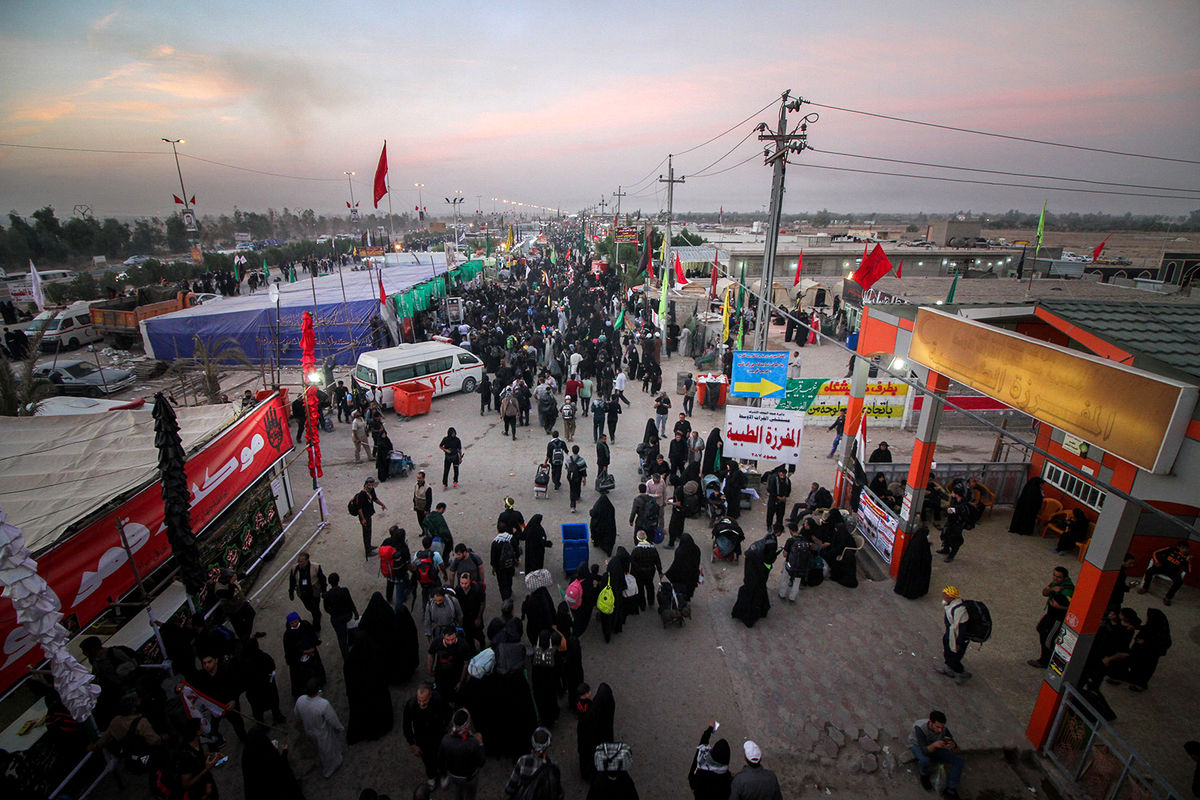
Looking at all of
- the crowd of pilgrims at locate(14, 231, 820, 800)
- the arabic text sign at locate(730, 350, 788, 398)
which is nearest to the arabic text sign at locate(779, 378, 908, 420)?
the arabic text sign at locate(730, 350, 788, 398)

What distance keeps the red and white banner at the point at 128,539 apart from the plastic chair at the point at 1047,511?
14.5 meters

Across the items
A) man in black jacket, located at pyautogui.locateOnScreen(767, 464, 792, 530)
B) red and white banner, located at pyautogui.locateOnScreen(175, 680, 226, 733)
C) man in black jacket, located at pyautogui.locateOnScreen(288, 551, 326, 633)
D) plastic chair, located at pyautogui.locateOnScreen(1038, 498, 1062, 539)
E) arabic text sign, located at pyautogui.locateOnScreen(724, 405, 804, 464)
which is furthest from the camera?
plastic chair, located at pyautogui.locateOnScreen(1038, 498, 1062, 539)

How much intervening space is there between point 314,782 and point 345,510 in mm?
6134

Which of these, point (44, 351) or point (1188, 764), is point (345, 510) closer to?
point (1188, 764)

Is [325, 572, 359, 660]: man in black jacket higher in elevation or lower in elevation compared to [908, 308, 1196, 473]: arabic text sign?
lower

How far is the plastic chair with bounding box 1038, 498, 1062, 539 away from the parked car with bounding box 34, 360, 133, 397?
86.9ft

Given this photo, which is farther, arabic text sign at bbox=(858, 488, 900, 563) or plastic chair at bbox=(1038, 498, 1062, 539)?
plastic chair at bbox=(1038, 498, 1062, 539)

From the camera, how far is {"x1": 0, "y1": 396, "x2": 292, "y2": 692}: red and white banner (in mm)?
4951

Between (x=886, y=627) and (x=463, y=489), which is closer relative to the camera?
(x=886, y=627)

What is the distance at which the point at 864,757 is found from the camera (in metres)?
5.87

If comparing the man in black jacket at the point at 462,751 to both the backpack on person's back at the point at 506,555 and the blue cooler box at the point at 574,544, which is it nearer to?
the backpack on person's back at the point at 506,555

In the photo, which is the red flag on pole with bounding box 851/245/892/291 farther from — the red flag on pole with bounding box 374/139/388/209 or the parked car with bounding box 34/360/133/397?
the parked car with bounding box 34/360/133/397

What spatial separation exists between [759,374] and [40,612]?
10.6m

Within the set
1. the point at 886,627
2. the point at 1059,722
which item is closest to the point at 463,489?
the point at 886,627
